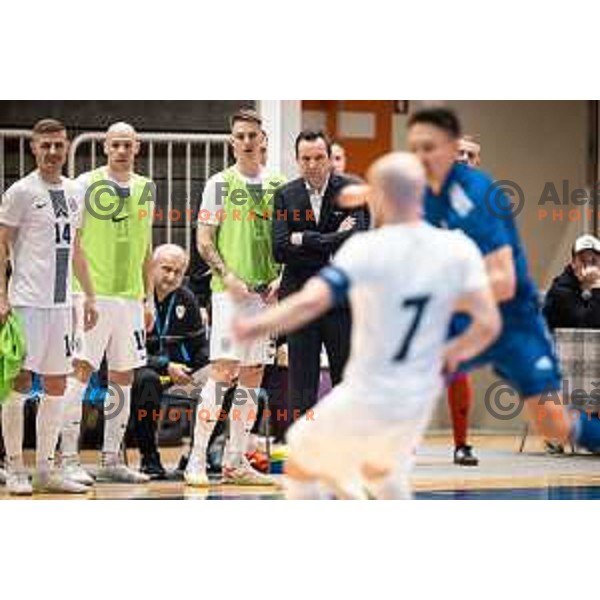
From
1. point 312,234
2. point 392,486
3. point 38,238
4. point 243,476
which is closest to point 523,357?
point 392,486

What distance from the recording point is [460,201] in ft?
21.8

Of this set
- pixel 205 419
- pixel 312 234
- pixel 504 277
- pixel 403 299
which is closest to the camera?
pixel 403 299

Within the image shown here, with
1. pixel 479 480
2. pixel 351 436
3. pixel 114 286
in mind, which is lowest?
pixel 479 480

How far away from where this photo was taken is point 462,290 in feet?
19.7

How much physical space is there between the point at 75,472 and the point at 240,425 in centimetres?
91

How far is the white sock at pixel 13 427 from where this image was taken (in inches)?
361

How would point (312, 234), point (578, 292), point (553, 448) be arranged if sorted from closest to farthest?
1. point (312, 234)
2. point (578, 292)
3. point (553, 448)

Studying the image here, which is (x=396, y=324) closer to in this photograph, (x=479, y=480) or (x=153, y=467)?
(x=479, y=480)

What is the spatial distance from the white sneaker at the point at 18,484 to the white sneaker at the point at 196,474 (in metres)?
0.84

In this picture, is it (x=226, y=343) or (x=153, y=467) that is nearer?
(x=226, y=343)

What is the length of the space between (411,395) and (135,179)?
3.83 metres

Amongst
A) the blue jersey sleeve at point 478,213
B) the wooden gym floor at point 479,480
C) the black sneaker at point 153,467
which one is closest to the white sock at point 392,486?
the blue jersey sleeve at point 478,213

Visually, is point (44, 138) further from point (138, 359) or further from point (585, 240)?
point (585, 240)
